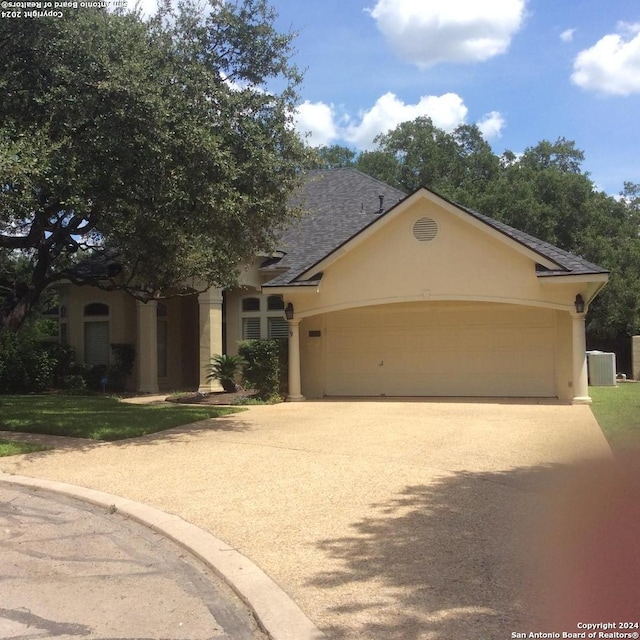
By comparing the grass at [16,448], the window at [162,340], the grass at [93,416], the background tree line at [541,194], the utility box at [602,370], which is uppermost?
the background tree line at [541,194]

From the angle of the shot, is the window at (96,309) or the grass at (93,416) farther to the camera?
the window at (96,309)

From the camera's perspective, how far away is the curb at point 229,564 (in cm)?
420

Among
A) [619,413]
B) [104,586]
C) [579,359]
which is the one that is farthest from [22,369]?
[104,586]

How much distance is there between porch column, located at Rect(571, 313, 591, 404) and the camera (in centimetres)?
1524

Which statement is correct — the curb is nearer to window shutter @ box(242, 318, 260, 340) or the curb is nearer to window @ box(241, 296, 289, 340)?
window @ box(241, 296, 289, 340)

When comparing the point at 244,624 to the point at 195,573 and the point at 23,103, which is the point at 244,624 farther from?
the point at 23,103

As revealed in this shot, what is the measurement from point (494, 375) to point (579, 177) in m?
21.1

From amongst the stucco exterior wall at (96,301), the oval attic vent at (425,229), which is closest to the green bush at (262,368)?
the oval attic vent at (425,229)

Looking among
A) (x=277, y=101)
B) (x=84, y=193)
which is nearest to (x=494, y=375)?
(x=277, y=101)

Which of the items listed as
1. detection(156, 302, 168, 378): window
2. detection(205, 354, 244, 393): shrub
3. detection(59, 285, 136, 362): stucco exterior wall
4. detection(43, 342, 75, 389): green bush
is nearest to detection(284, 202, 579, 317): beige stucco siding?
detection(205, 354, 244, 393): shrub

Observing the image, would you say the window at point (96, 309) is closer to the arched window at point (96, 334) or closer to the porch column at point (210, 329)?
the arched window at point (96, 334)

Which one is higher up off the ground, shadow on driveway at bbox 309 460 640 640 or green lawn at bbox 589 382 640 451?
green lawn at bbox 589 382 640 451

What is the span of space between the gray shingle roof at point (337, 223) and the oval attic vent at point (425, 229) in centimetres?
87

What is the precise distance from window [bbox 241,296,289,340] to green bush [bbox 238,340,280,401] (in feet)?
8.14
